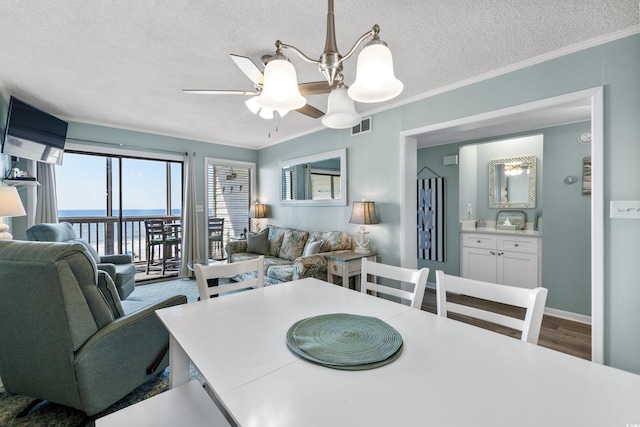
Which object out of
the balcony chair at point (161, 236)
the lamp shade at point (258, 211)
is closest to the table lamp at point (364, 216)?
the lamp shade at point (258, 211)

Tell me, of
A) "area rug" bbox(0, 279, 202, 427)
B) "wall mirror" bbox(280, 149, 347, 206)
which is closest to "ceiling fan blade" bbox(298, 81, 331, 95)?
"area rug" bbox(0, 279, 202, 427)

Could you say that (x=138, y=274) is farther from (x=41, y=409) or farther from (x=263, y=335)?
(x=263, y=335)

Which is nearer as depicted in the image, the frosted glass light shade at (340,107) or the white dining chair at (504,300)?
the white dining chair at (504,300)

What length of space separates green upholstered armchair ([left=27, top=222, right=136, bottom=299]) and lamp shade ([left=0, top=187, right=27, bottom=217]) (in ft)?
2.23

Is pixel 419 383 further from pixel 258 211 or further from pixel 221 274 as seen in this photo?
pixel 258 211

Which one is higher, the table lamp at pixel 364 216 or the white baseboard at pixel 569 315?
the table lamp at pixel 364 216

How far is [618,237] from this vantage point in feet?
6.72

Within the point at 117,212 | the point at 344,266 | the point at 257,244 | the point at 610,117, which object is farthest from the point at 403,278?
the point at 117,212

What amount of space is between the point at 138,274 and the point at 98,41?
454cm

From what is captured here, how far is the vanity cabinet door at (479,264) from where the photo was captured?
3986 mm

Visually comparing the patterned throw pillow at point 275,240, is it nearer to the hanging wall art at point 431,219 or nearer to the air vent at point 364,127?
the air vent at point 364,127

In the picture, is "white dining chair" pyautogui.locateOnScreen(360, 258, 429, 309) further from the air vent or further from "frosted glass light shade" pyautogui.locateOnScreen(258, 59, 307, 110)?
the air vent

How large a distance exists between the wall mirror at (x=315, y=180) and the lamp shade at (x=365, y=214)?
2.01ft

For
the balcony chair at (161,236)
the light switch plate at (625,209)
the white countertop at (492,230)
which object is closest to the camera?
the light switch plate at (625,209)
